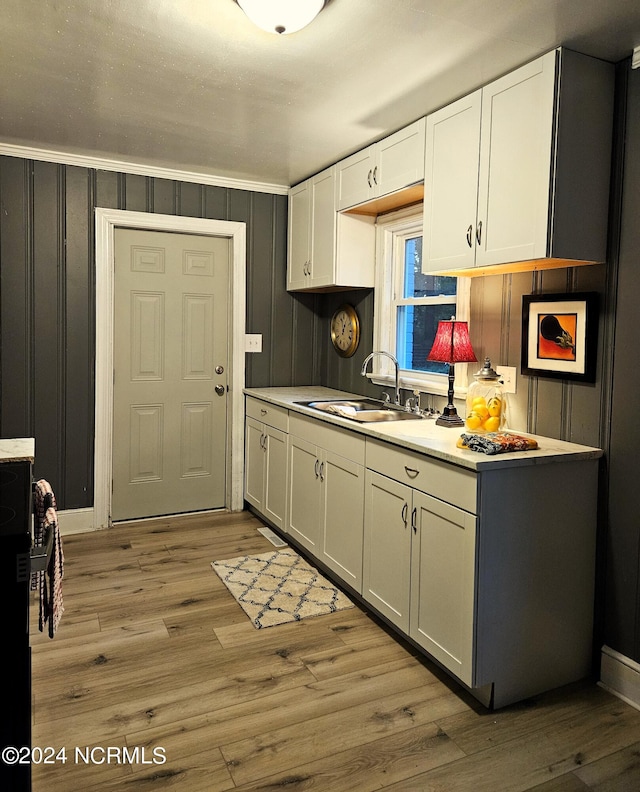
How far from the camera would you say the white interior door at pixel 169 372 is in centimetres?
408

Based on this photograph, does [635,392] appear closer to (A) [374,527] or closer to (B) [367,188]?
(A) [374,527]

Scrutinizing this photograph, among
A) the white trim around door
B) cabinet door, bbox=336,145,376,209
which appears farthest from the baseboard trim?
the white trim around door

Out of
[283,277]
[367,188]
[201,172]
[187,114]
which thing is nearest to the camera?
[187,114]

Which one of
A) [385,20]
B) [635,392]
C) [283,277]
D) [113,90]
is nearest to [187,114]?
[113,90]

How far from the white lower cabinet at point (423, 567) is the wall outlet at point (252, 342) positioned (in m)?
1.89

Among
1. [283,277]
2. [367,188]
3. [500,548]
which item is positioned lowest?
[500,548]

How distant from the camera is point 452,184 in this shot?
268 cm

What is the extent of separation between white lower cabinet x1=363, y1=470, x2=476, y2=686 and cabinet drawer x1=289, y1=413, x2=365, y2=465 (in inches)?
6.1

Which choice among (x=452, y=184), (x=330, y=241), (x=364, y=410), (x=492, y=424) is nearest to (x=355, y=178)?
(x=330, y=241)

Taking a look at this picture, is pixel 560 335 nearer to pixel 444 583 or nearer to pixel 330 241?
pixel 444 583

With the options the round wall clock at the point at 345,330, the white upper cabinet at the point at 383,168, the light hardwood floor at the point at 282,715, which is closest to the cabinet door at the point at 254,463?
the round wall clock at the point at 345,330

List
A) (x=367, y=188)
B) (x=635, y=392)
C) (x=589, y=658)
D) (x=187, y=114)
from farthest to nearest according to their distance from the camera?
→ (x=367, y=188) < (x=187, y=114) < (x=589, y=658) < (x=635, y=392)

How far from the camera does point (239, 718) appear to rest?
2.13m

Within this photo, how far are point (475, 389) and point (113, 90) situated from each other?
2049 mm
